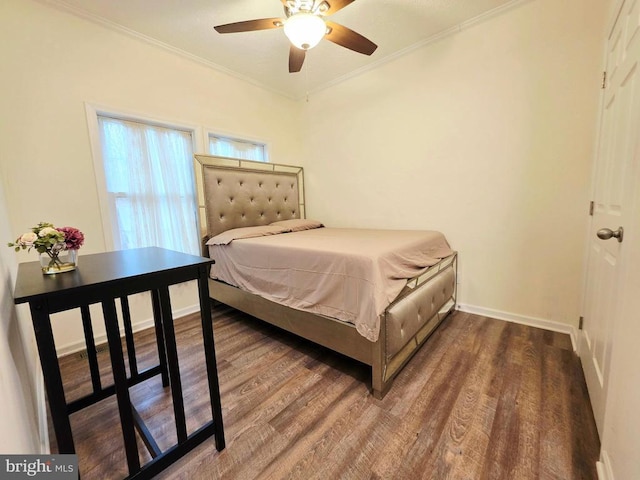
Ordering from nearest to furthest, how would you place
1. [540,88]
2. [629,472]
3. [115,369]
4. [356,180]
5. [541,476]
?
[629,472]
[115,369]
[541,476]
[540,88]
[356,180]

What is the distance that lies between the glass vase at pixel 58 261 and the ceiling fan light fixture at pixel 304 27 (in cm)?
167

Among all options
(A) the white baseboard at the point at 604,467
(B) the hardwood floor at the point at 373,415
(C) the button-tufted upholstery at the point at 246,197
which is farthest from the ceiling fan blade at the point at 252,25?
(A) the white baseboard at the point at 604,467

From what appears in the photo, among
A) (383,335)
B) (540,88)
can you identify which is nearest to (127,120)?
(383,335)

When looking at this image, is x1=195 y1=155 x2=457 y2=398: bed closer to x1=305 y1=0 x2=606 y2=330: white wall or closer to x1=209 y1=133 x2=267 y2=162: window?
x1=209 y1=133 x2=267 y2=162: window

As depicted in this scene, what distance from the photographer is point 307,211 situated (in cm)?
383

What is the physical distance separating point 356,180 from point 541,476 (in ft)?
9.14

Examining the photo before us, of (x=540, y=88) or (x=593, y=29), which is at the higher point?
(x=593, y=29)

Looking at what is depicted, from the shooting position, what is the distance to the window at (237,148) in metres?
2.94

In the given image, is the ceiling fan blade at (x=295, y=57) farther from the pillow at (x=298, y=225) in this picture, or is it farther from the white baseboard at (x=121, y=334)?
the white baseboard at (x=121, y=334)

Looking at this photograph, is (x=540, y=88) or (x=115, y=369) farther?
(x=540, y=88)

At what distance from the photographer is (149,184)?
249 centimetres

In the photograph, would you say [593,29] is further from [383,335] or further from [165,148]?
[165,148]

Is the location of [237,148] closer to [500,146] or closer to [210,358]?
[210,358]

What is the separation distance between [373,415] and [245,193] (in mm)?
2495
